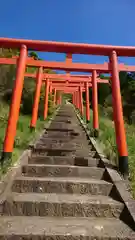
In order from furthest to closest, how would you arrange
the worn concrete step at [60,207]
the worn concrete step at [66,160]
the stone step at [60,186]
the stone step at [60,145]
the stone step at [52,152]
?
the stone step at [60,145]
the stone step at [52,152]
the worn concrete step at [66,160]
the stone step at [60,186]
the worn concrete step at [60,207]

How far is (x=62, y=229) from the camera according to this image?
332 centimetres

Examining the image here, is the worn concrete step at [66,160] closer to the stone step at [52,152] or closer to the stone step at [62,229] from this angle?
the stone step at [52,152]

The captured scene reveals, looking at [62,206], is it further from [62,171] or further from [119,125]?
[119,125]

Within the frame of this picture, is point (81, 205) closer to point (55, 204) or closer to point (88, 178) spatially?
point (55, 204)

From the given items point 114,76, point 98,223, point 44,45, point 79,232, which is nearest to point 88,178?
point 98,223

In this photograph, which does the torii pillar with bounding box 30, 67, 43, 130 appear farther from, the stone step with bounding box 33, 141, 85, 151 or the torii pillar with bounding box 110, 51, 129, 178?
the torii pillar with bounding box 110, 51, 129, 178

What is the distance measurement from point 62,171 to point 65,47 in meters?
2.84

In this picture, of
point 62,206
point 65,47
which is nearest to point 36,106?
point 65,47

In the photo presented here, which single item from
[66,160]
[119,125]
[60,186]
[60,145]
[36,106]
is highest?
[36,106]

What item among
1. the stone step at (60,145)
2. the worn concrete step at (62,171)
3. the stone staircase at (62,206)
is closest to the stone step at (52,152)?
the stone step at (60,145)

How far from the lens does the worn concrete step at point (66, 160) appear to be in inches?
213

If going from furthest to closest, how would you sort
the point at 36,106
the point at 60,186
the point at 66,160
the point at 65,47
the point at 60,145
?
1. the point at 36,106
2. the point at 60,145
3. the point at 65,47
4. the point at 66,160
5. the point at 60,186

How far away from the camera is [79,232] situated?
128 inches

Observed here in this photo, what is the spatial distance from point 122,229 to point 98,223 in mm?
347
